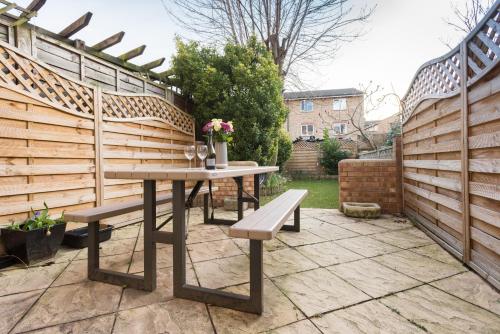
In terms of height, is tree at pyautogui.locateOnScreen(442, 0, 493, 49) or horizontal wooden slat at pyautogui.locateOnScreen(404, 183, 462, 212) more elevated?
tree at pyautogui.locateOnScreen(442, 0, 493, 49)

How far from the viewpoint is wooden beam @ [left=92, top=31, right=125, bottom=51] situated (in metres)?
3.62

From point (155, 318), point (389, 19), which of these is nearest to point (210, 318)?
point (155, 318)

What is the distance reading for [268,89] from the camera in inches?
209

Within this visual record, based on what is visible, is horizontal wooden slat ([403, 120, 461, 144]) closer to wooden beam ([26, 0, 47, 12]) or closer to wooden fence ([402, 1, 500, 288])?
wooden fence ([402, 1, 500, 288])

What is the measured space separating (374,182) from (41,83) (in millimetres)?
4896

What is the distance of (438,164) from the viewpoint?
2.69 meters

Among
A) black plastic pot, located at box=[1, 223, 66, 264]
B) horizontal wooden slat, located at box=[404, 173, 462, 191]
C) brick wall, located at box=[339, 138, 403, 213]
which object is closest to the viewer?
black plastic pot, located at box=[1, 223, 66, 264]

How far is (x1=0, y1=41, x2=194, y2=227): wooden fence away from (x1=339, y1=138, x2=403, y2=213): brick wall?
11.1ft

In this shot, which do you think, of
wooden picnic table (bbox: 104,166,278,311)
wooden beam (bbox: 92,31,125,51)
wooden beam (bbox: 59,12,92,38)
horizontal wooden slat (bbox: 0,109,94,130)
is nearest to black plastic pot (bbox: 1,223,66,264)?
horizontal wooden slat (bbox: 0,109,94,130)

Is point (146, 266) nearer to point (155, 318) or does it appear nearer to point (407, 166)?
point (155, 318)

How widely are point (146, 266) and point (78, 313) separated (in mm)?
438

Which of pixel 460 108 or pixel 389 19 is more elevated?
pixel 389 19

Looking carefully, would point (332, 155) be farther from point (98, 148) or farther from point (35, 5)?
point (35, 5)

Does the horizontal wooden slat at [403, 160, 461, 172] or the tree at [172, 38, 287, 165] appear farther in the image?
the tree at [172, 38, 287, 165]
